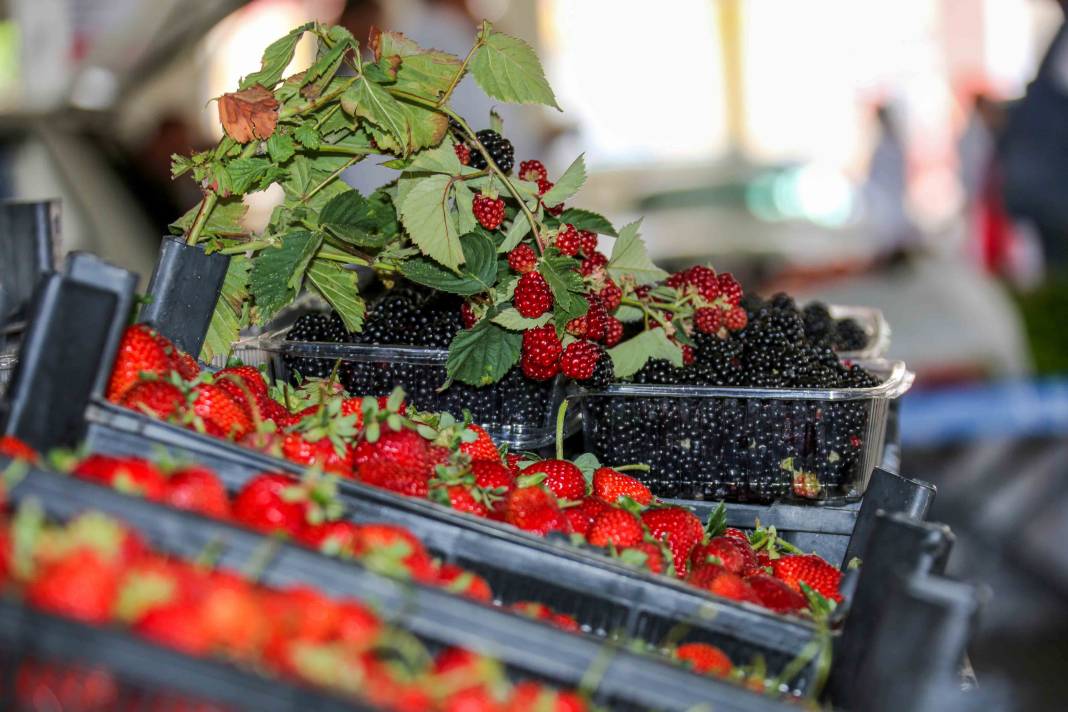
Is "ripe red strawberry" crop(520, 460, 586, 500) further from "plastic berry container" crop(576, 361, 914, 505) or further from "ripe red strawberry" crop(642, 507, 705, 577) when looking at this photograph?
"plastic berry container" crop(576, 361, 914, 505)

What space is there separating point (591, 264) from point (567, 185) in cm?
13

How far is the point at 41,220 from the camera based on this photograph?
7.45 feet

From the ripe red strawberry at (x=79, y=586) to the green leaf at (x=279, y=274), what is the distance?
34.5 inches

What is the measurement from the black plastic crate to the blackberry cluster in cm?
84

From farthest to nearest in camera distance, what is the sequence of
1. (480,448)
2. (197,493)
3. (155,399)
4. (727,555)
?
(480,448) → (727,555) → (155,399) → (197,493)

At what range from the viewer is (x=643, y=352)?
6.26 feet

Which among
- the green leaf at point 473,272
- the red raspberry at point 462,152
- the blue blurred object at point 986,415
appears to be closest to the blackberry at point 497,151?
the red raspberry at point 462,152

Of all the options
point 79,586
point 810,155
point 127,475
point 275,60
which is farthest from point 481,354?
point 810,155

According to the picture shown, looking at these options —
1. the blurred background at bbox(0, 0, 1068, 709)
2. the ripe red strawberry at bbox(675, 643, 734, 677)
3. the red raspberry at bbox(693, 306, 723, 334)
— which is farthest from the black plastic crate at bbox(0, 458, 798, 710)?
the red raspberry at bbox(693, 306, 723, 334)

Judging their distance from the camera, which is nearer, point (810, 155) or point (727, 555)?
point (727, 555)

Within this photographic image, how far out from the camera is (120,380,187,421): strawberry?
137 cm

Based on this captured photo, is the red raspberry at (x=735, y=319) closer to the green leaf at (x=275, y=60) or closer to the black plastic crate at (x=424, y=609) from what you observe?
the green leaf at (x=275, y=60)

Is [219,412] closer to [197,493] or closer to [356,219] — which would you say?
[197,493]

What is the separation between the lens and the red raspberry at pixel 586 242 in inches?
72.3
